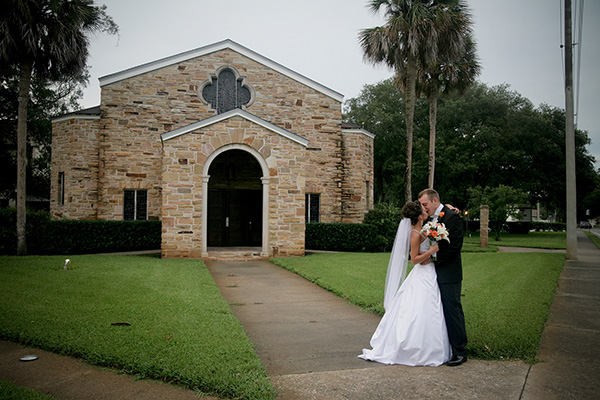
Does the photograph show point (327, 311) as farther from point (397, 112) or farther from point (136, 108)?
point (397, 112)

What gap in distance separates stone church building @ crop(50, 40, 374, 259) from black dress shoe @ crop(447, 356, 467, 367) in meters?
10.7

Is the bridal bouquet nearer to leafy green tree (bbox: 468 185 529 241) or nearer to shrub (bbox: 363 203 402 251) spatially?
shrub (bbox: 363 203 402 251)

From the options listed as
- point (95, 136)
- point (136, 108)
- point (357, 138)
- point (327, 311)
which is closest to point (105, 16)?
point (136, 108)

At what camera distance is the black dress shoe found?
4.64 m

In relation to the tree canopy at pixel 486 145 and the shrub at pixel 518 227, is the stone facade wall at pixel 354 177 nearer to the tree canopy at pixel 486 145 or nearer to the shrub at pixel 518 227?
the tree canopy at pixel 486 145

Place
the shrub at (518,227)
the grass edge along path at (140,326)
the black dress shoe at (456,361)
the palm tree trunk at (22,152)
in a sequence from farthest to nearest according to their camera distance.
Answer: the shrub at (518,227), the palm tree trunk at (22,152), the black dress shoe at (456,361), the grass edge along path at (140,326)

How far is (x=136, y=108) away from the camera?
18406 millimetres

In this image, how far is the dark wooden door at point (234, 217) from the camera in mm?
18359

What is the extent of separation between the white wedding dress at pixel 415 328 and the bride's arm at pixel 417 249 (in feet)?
0.39

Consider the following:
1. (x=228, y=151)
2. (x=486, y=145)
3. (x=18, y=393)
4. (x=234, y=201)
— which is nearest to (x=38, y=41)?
(x=228, y=151)

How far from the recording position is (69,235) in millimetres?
15539

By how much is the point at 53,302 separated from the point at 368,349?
5.32 metres

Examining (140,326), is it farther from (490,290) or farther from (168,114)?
(168,114)

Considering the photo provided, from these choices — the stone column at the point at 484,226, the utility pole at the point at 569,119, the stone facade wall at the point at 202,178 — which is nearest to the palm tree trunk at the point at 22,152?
the stone facade wall at the point at 202,178
